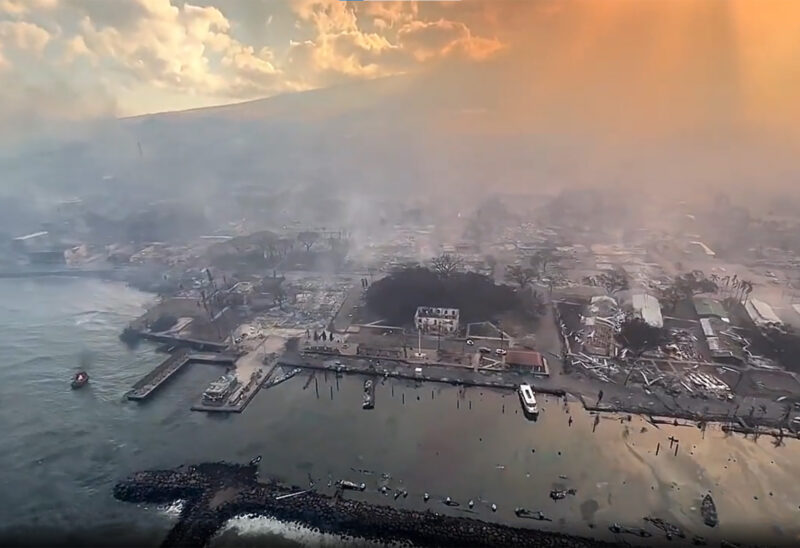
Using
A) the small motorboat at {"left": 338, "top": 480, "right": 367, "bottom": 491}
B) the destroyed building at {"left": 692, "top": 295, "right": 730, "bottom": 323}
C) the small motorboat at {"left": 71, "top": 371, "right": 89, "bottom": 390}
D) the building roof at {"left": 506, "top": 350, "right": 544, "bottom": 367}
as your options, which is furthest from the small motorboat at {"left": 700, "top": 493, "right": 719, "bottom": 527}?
the small motorboat at {"left": 71, "top": 371, "right": 89, "bottom": 390}

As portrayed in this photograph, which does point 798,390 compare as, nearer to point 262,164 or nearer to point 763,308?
point 763,308

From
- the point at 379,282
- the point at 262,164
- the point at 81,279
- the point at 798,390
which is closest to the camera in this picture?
the point at 798,390

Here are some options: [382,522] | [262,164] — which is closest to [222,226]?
[262,164]

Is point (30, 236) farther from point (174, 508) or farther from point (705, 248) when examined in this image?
point (705, 248)

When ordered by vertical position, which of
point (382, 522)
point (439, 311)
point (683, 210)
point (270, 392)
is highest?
point (683, 210)

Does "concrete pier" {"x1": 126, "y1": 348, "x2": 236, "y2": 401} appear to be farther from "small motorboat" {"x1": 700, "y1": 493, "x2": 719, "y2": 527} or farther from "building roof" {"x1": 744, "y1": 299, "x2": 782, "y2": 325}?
"building roof" {"x1": 744, "y1": 299, "x2": 782, "y2": 325}

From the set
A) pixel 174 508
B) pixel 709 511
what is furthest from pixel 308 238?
pixel 709 511

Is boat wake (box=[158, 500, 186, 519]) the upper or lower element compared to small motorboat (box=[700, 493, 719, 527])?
upper
